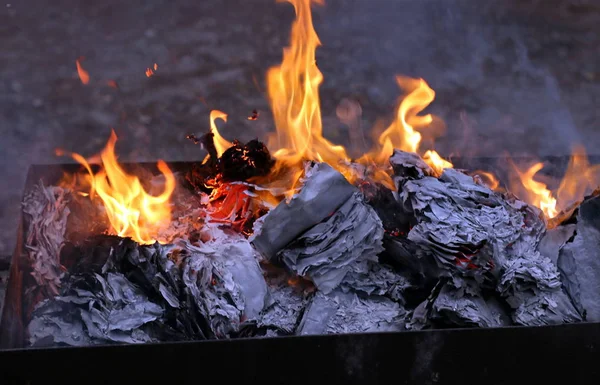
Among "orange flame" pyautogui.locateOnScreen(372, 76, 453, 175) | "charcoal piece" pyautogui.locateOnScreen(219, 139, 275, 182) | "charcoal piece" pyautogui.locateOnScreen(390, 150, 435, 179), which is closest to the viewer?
"charcoal piece" pyautogui.locateOnScreen(390, 150, 435, 179)

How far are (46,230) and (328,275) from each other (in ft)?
2.50

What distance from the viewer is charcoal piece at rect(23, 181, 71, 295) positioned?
1831 mm

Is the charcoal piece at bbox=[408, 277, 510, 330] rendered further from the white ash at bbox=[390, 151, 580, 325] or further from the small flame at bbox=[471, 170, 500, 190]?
the small flame at bbox=[471, 170, 500, 190]

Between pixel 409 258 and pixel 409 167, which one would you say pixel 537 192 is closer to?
pixel 409 167

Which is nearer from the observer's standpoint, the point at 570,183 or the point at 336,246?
the point at 336,246

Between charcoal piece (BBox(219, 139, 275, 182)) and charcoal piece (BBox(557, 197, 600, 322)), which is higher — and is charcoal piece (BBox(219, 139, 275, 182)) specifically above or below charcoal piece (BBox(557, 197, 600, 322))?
above

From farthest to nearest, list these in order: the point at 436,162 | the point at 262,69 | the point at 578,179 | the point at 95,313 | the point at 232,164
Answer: the point at 262,69 < the point at 578,179 < the point at 436,162 < the point at 232,164 < the point at 95,313

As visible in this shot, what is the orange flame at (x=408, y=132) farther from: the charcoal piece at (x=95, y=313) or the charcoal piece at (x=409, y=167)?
the charcoal piece at (x=95, y=313)

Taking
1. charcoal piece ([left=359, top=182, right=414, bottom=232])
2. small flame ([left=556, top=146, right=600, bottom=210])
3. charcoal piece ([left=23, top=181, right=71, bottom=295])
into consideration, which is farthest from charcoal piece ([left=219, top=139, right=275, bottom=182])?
small flame ([left=556, top=146, right=600, bottom=210])

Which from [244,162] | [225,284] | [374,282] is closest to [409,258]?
[374,282]

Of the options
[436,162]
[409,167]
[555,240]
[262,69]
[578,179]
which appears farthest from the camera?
[262,69]

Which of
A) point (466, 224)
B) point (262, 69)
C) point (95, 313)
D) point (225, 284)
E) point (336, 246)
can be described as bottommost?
point (95, 313)

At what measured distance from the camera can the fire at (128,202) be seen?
201cm

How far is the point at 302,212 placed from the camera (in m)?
1.76
